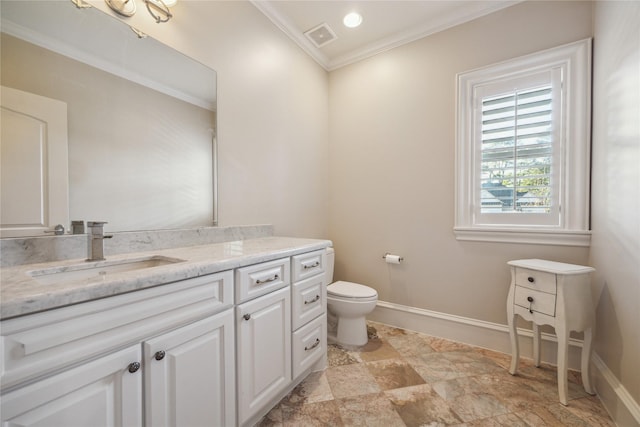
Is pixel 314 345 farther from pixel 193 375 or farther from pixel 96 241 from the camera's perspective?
pixel 96 241

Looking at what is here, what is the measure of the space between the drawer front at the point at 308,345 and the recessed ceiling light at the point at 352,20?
2.31m

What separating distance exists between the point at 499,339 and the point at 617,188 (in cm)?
127

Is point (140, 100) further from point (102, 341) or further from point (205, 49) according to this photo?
point (102, 341)

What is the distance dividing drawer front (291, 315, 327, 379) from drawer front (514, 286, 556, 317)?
1.25 meters

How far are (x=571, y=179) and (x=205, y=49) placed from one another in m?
2.53

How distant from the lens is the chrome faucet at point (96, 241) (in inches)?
41.4

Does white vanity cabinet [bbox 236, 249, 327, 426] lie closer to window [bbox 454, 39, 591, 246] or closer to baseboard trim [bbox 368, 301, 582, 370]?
baseboard trim [bbox 368, 301, 582, 370]

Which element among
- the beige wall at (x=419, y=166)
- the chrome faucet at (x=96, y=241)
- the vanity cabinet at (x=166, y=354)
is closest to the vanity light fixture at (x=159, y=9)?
the chrome faucet at (x=96, y=241)

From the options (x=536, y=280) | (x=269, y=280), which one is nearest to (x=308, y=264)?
(x=269, y=280)

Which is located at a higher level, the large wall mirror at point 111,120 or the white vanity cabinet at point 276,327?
the large wall mirror at point 111,120

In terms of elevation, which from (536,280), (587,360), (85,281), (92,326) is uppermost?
(85,281)

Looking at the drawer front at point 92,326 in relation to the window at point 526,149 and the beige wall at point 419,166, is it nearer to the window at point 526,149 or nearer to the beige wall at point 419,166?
the beige wall at point 419,166

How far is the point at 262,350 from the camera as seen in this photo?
122 cm

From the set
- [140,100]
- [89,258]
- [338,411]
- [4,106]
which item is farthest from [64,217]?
[338,411]
